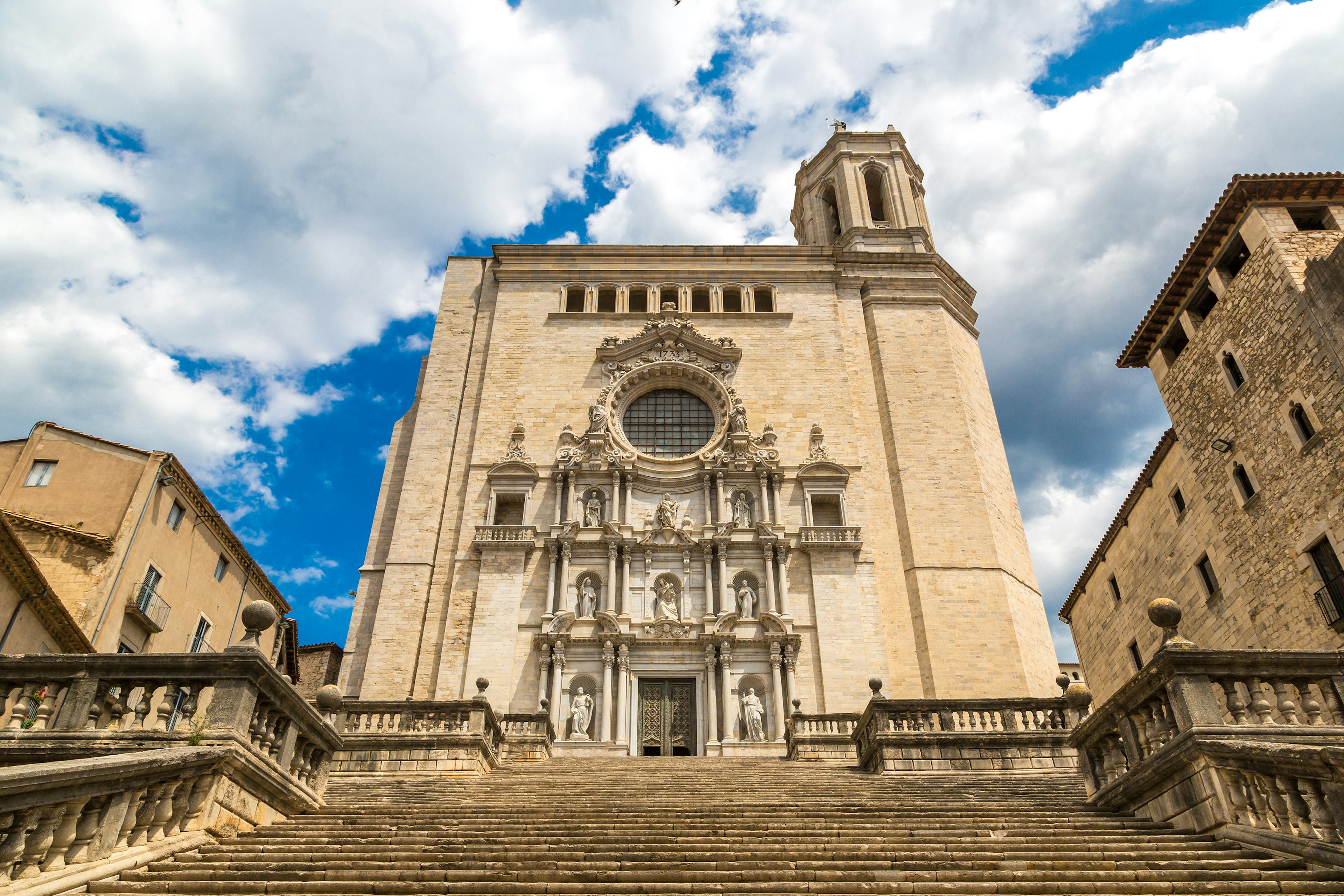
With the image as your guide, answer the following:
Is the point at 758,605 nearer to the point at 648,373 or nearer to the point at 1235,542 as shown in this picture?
the point at 648,373

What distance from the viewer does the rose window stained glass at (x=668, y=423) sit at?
25922 mm

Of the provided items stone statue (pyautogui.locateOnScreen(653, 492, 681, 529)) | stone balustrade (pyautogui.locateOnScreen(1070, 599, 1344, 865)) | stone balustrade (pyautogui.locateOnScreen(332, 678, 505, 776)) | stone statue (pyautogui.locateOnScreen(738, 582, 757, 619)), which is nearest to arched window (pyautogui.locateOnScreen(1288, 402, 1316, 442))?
stone balustrade (pyautogui.locateOnScreen(1070, 599, 1344, 865))

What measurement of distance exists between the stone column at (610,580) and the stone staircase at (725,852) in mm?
11968

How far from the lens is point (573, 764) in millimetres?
14836

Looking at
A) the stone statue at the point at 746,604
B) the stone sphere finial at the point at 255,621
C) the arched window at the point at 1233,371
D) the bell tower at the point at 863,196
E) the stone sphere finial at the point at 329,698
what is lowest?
the stone sphere finial at the point at 255,621

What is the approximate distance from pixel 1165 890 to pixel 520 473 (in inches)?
792

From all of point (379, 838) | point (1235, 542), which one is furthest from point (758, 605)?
point (379, 838)

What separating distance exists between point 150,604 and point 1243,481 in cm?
2421

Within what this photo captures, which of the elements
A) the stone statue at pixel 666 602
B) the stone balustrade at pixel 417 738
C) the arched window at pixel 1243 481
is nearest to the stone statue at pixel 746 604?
the stone statue at pixel 666 602

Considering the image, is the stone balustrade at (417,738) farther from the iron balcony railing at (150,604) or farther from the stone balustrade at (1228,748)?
the stone balustrade at (1228,748)

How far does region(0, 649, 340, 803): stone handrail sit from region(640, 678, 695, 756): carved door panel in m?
13.6

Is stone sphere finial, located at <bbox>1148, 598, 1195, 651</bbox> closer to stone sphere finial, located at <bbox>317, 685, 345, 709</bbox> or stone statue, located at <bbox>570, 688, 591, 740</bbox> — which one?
stone sphere finial, located at <bbox>317, 685, 345, 709</bbox>

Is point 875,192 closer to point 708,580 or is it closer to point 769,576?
point 769,576

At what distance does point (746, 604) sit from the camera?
72.0ft
